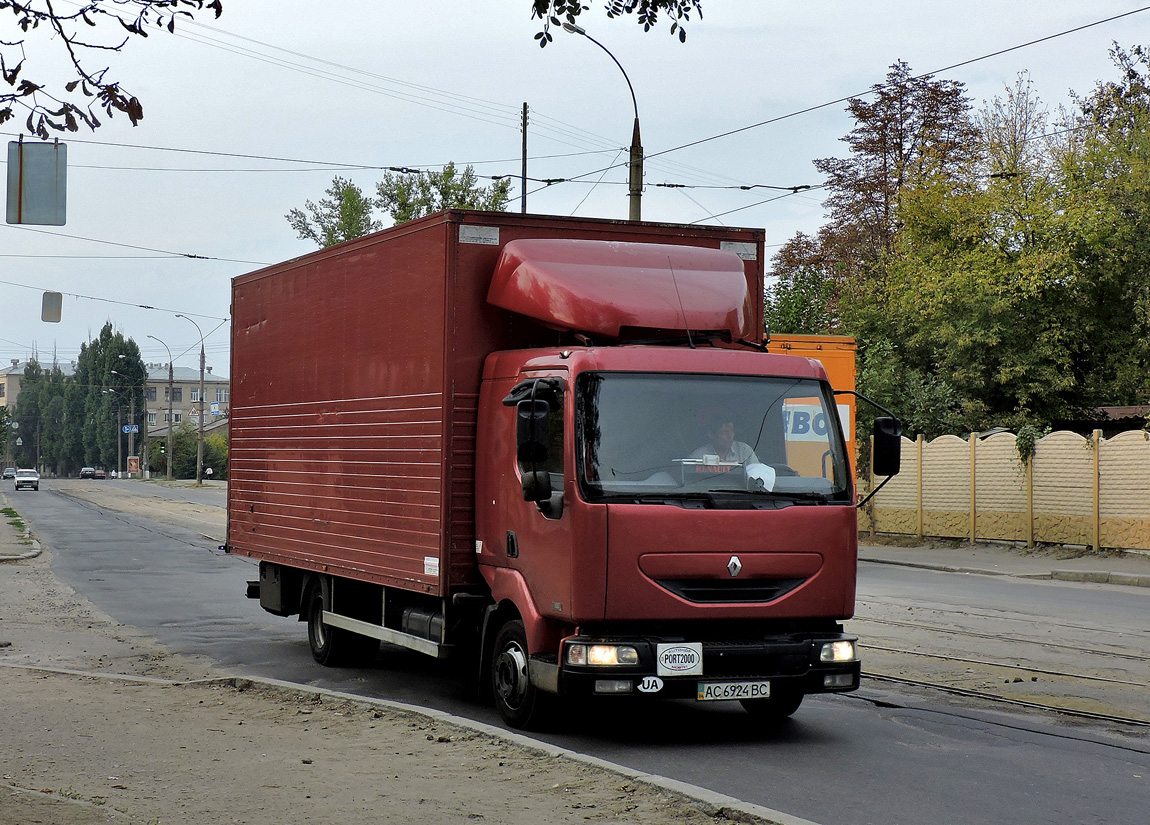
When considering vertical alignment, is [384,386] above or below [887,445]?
above

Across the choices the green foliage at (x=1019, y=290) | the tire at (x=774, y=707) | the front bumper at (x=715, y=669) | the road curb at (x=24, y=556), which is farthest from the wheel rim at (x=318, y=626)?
the green foliage at (x=1019, y=290)

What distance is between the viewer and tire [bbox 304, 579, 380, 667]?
1139cm

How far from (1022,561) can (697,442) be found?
659 inches

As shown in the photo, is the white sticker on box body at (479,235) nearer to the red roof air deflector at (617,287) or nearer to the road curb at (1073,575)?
the red roof air deflector at (617,287)

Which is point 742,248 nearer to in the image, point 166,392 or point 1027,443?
point 1027,443

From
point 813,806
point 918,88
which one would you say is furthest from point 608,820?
point 918,88

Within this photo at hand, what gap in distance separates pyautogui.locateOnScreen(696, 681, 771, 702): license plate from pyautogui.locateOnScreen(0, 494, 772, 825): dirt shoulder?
3.37 ft

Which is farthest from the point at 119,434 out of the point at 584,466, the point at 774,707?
the point at 584,466

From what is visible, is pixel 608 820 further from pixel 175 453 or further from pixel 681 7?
pixel 175 453

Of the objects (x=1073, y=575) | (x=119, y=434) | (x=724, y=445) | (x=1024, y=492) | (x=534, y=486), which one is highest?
(x=119, y=434)

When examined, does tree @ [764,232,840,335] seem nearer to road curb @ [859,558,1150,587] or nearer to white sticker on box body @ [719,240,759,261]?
road curb @ [859,558,1150,587]

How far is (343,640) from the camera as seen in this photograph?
448 inches

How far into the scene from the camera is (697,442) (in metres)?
7.89

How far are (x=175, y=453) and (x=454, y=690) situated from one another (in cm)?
10772
